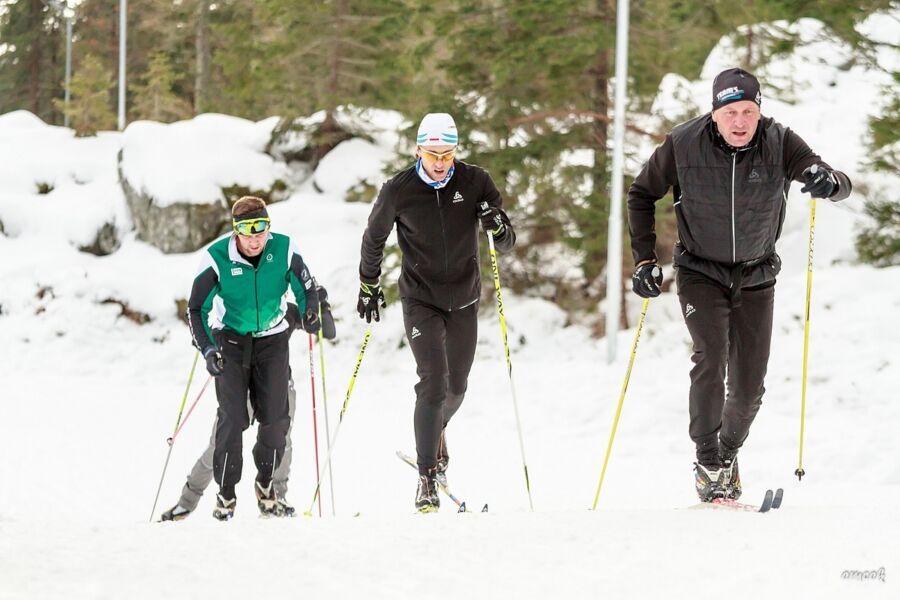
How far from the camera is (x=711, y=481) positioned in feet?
17.6

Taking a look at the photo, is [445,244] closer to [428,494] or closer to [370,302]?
[370,302]

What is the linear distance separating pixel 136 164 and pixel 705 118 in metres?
16.7

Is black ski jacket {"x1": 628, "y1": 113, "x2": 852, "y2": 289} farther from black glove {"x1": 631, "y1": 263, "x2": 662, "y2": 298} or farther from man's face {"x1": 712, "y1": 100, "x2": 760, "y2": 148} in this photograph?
black glove {"x1": 631, "y1": 263, "x2": 662, "y2": 298}

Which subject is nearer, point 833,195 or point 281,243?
point 833,195

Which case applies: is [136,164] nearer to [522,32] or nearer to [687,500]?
[522,32]

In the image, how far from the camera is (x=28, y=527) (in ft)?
14.6

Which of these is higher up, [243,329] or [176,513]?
[243,329]

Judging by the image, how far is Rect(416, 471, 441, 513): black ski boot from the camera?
19.9ft

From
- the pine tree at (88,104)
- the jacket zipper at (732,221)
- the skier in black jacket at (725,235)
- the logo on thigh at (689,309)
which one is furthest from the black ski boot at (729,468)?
the pine tree at (88,104)

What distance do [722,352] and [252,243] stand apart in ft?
9.69

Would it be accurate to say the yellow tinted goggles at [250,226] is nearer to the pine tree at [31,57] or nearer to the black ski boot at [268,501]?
the black ski boot at [268,501]

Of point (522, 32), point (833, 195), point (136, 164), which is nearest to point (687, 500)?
point (833, 195)

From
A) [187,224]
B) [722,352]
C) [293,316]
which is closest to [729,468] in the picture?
[722,352]

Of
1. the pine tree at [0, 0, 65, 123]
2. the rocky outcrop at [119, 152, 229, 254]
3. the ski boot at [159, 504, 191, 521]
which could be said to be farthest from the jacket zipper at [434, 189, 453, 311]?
the pine tree at [0, 0, 65, 123]
